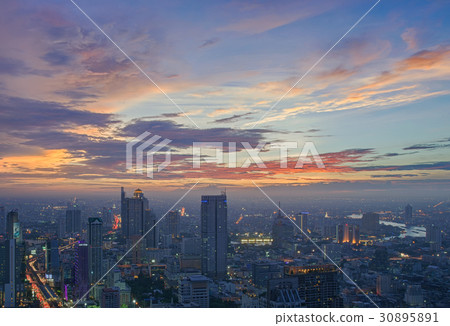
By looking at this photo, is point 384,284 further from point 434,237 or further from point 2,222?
point 2,222

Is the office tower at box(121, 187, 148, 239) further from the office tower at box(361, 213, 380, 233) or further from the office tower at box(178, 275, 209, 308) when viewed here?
the office tower at box(361, 213, 380, 233)

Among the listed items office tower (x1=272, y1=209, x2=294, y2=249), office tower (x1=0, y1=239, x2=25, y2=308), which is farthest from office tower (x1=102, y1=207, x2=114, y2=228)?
office tower (x1=272, y1=209, x2=294, y2=249)

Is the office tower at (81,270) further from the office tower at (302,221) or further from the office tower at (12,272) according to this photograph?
the office tower at (302,221)

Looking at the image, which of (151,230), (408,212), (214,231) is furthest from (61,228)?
(408,212)

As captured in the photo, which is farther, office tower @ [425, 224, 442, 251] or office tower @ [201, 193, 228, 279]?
office tower @ [201, 193, 228, 279]

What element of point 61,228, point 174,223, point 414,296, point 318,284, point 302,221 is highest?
point 302,221
